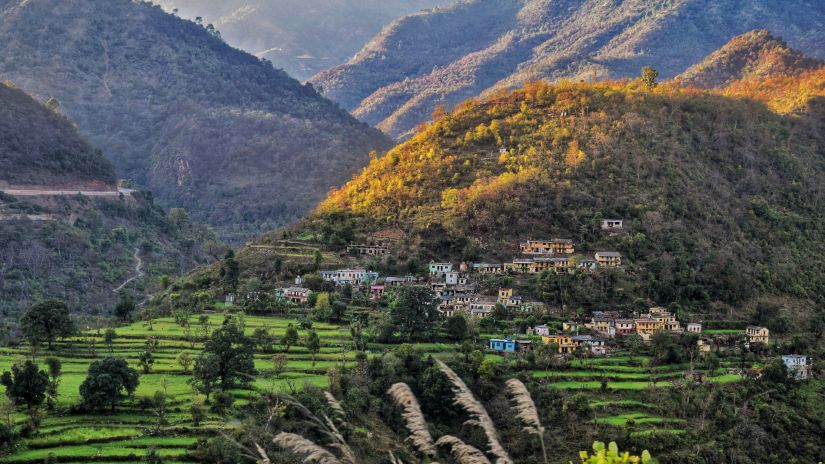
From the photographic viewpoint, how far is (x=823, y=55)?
111 metres

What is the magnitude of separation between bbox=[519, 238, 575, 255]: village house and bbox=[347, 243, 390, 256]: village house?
24.1 feet

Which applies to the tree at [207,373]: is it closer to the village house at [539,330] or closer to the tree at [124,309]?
the tree at [124,309]

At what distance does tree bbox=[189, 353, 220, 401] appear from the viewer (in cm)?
2817

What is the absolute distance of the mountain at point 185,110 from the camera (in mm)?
90625

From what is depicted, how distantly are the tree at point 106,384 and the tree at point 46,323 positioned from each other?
7469 mm

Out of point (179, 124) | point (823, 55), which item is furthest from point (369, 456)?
point (823, 55)

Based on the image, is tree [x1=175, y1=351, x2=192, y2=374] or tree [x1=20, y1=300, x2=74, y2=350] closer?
tree [x1=175, y1=351, x2=192, y2=374]

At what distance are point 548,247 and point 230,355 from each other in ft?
63.1

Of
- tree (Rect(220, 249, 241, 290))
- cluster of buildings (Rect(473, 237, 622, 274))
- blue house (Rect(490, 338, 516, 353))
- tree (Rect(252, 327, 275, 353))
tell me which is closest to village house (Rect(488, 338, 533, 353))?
blue house (Rect(490, 338, 516, 353))

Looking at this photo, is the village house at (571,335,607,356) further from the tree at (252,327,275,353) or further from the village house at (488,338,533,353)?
the tree at (252,327,275,353)

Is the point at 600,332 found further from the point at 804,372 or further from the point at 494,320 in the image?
the point at 804,372

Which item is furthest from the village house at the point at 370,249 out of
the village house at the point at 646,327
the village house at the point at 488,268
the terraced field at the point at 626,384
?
the terraced field at the point at 626,384

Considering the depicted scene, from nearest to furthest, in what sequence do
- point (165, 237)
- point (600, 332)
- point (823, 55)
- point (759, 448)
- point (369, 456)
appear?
point (369, 456), point (759, 448), point (600, 332), point (165, 237), point (823, 55)

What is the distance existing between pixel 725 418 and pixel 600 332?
6.96 metres
